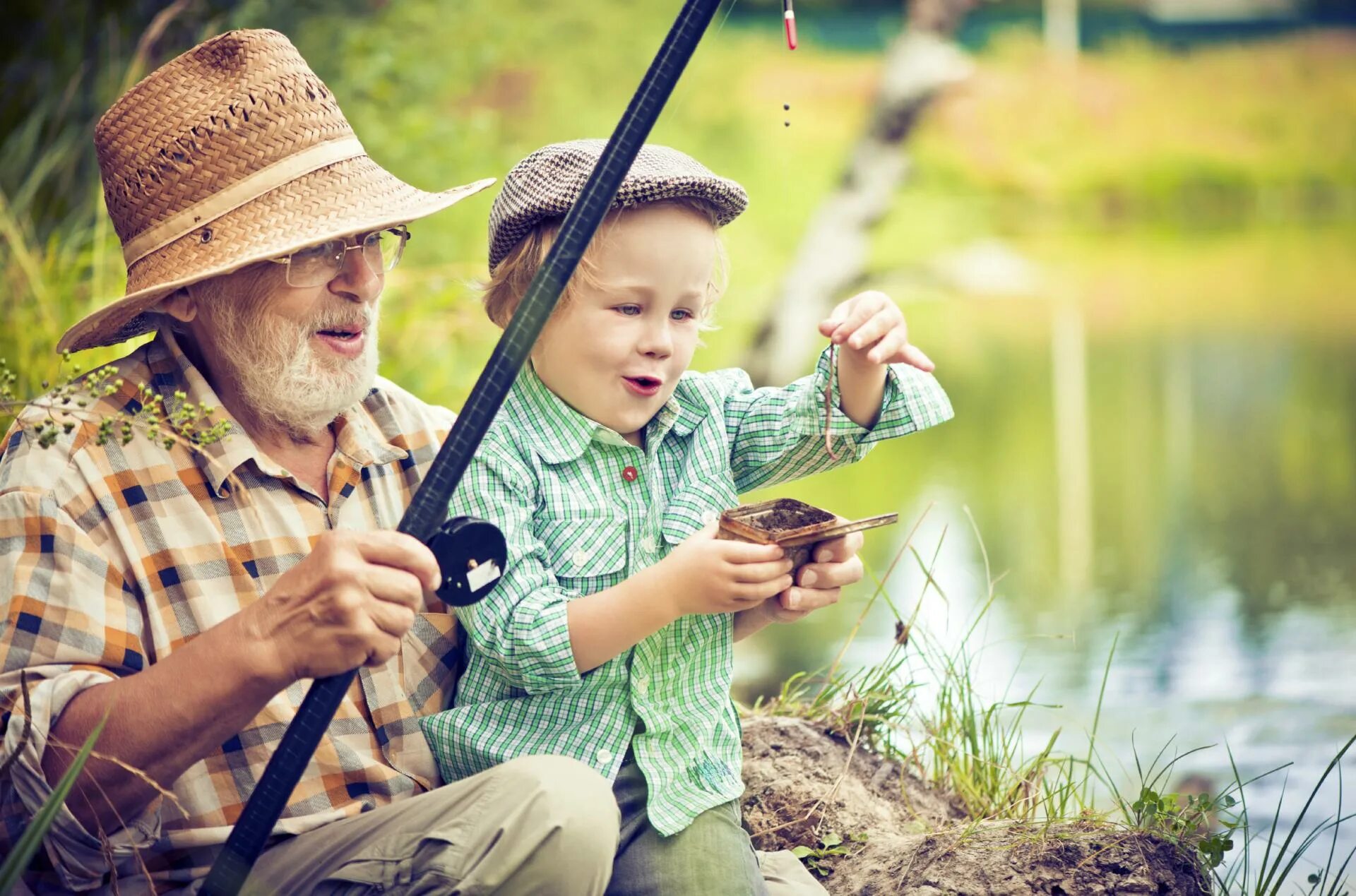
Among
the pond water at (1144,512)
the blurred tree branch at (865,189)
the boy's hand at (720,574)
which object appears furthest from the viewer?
the blurred tree branch at (865,189)

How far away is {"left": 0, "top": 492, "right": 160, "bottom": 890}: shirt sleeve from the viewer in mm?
1660

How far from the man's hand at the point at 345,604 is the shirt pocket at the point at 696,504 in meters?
0.54

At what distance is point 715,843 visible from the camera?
1962 millimetres

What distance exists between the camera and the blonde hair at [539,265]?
6.56 feet

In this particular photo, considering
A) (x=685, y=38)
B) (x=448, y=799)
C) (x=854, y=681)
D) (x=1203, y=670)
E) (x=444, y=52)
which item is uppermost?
(x=444, y=52)

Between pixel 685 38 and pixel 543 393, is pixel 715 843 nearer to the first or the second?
pixel 543 393

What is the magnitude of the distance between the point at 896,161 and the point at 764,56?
1.34 metres

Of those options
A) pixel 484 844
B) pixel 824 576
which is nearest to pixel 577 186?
pixel 824 576

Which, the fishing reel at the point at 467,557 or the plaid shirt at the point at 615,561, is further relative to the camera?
the plaid shirt at the point at 615,561

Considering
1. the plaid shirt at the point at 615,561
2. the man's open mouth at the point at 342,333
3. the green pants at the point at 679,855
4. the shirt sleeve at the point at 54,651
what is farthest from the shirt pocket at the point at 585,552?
the shirt sleeve at the point at 54,651

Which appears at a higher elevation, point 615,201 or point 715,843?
point 615,201

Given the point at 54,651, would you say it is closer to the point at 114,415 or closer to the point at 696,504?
the point at 114,415

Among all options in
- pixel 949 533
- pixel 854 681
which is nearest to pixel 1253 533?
pixel 949 533

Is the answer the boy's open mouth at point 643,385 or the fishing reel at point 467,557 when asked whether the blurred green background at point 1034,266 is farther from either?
the fishing reel at point 467,557
